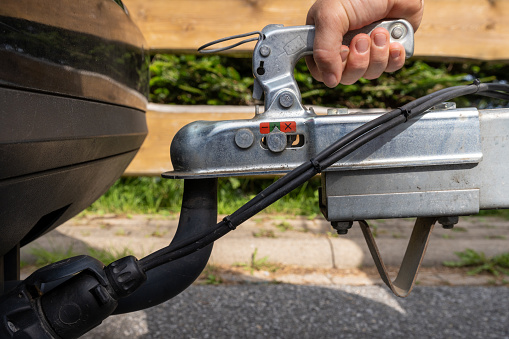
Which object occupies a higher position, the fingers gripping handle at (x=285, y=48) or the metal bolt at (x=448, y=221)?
the fingers gripping handle at (x=285, y=48)

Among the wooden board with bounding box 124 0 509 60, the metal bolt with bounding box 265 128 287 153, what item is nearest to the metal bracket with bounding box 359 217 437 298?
the metal bolt with bounding box 265 128 287 153

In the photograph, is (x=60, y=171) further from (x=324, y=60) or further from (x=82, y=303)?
(x=324, y=60)

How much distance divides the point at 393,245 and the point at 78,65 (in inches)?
84.9

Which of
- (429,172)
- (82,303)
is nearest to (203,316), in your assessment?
(82,303)

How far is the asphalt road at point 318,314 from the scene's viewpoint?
177cm

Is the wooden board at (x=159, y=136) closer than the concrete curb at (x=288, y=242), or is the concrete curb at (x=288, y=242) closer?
the concrete curb at (x=288, y=242)

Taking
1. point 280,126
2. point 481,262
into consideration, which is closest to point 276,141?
point 280,126

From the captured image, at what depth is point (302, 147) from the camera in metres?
0.93

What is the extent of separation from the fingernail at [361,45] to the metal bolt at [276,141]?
0.90ft

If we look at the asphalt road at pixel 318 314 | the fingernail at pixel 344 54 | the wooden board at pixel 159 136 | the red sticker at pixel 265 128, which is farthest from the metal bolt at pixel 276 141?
the wooden board at pixel 159 136

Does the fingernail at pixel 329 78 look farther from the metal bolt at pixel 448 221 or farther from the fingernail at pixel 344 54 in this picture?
the metal bolt at pixel 448 221

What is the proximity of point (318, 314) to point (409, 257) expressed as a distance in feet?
3.02

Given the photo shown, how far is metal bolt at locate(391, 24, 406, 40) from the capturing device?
3.31 ft

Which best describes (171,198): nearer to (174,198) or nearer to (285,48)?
(174,198)
